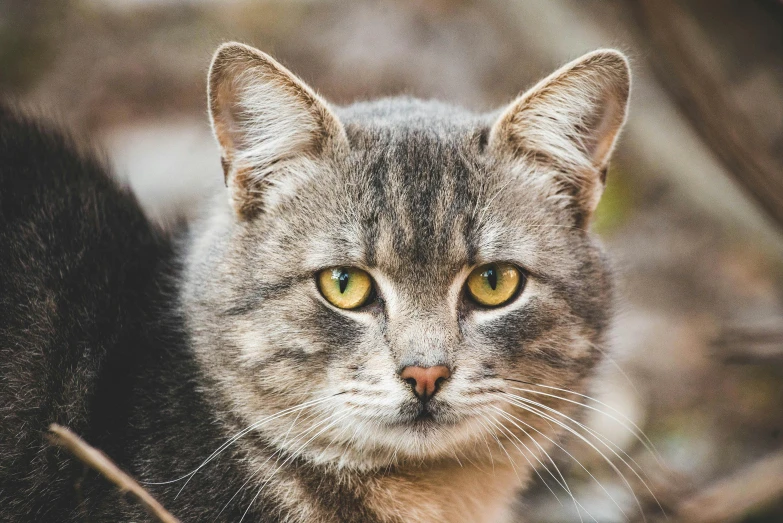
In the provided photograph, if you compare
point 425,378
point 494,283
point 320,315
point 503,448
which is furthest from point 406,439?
point 494,283

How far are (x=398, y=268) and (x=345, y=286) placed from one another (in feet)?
0.67

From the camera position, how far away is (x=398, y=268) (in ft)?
8.69

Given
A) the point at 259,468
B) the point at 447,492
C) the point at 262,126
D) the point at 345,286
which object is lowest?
the point at 447,492

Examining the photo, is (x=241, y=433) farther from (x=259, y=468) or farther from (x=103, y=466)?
(x=103, y=466)

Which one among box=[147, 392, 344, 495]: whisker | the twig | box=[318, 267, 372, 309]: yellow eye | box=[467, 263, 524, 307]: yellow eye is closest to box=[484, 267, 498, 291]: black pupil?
box=[467, 263, 524, 307]: yellow eye

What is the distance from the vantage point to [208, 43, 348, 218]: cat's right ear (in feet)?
9.04

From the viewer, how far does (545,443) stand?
3.09 metres

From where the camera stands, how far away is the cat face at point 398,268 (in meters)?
2.58

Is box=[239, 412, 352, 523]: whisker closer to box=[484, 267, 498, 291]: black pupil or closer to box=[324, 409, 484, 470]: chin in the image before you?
box=[324, 409, 484, 470]: chin

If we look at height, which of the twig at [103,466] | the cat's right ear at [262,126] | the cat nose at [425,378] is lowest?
the twig at [103,466]

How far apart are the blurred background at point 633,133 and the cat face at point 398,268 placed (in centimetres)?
46

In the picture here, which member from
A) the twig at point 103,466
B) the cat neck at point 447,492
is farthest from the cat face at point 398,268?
the twig at point 103,466

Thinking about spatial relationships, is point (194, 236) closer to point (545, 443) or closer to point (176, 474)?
point (176, 474)

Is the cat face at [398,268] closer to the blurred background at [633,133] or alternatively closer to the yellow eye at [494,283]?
the yellow eye at [494,283]
